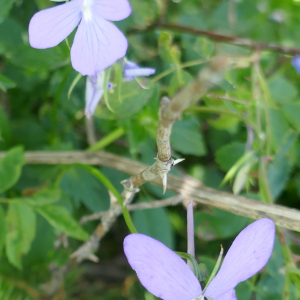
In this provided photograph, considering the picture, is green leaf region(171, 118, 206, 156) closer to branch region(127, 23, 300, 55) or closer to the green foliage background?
the green foliage background

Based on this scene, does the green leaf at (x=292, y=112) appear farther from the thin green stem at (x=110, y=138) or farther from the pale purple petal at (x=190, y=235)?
the pale purple petal at (x=190, y=235)

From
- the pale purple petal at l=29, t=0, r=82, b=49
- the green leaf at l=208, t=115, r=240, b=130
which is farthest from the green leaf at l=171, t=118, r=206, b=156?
the pale purple petal at l=29, t=0, r=82, b=49

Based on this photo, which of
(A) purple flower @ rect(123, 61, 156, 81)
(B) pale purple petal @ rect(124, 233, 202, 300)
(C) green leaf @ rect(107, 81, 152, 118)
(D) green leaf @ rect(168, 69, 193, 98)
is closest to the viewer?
(B) pale purple petal @ rect(124, 233, 202, 300)

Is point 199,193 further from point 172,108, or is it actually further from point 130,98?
point 172,108

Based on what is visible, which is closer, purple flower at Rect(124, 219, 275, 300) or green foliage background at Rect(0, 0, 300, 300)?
purple flower at Rect(124, 219, 275, 300)

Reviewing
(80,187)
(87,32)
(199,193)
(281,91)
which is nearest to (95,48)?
(87,32)

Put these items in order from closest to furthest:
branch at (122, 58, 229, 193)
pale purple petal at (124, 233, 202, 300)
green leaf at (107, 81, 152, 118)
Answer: branch at (122, 58, 229, 193) → pale purple petal at (124, 233, 202, 300) → green leaf at (107, 81, 152, 118)
